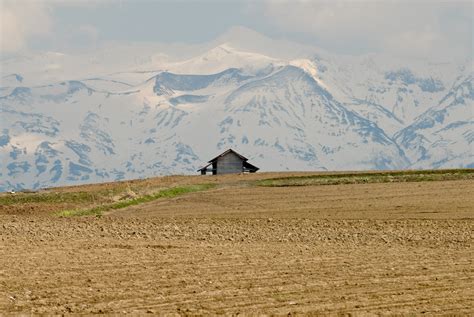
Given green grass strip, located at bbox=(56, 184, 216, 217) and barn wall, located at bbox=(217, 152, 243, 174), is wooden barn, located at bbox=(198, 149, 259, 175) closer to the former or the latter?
barn wall, located at bbox=(217, 152, 243, 174)

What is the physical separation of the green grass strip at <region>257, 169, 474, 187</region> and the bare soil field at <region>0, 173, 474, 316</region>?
24.9 meters

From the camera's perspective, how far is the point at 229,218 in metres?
57.3

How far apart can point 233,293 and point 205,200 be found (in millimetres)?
44515

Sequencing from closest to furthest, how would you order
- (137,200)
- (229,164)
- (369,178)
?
(137,200) < (369,178) < (229,164)

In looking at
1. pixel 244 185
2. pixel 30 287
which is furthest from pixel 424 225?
pixel 244 185

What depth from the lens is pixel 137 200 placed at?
73.4m

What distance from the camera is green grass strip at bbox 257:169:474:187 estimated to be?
286 feet

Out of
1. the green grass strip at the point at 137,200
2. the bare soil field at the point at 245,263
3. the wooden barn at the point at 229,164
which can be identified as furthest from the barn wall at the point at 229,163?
the bare soil field at the point at 245,263

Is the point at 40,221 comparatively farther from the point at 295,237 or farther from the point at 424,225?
the point at 424,225

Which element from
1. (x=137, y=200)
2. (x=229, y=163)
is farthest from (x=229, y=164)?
(x=137, y=200)

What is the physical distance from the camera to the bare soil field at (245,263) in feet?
94.6

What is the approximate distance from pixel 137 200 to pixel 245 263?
3834 cm

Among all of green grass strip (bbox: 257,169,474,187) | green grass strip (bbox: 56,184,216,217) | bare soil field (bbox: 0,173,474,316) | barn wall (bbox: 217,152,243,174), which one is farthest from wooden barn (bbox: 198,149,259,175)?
bare soil field (bbox: 0,173,474,316)

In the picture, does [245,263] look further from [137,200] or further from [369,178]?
[369,178]
